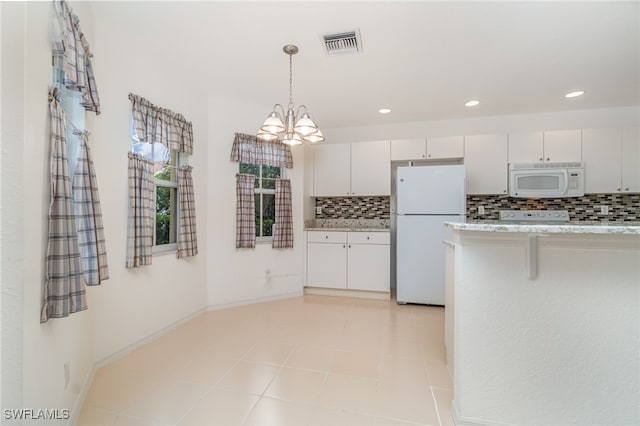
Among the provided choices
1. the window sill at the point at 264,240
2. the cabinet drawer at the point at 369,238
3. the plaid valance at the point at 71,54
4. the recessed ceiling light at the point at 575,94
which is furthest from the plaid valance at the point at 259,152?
the recessed ceiling light at the point at 575,94

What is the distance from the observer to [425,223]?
359 cm

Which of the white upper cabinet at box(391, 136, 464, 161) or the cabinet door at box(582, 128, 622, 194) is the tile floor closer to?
the white upper cabinet at box(391, 136, 464, 161)

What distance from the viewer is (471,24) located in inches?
78.8

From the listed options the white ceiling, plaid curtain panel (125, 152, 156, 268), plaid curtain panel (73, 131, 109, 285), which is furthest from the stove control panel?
plaid curtain panel (73, 131, 109, 285)

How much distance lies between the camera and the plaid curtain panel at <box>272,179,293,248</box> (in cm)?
372

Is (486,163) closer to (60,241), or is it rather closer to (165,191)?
(165,191)

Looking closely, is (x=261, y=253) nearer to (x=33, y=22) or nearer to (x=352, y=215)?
(x=352, y=215)

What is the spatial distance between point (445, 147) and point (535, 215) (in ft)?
4.90

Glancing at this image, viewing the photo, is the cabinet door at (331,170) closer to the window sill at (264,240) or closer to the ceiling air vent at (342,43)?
the window sill at (264,240)

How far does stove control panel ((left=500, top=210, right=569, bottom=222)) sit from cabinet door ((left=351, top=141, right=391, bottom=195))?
5.32ft

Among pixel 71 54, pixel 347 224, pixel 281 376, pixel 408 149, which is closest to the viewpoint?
pixel 71 54

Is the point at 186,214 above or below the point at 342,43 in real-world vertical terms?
below

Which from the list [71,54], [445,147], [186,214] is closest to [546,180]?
[445,147]

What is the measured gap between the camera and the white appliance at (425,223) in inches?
138
